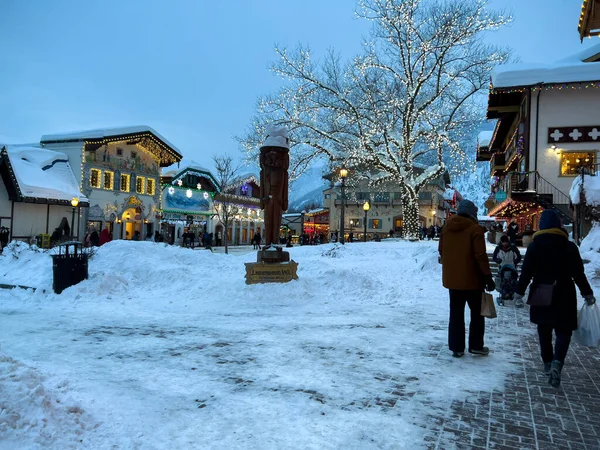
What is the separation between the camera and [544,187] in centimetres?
2262

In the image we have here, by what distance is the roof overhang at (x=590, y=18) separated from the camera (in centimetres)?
1958

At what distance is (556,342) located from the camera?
4.43 m

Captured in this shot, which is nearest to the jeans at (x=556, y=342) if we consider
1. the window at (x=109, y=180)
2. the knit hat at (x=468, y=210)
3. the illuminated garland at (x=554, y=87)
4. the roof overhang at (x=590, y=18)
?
the knit hat at (x=468, y=210)

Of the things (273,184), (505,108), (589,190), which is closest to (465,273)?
(273,184)

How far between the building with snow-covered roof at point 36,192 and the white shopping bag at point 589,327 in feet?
87.3

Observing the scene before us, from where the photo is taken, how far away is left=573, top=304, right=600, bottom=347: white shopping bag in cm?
436

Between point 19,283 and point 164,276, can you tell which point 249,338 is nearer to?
point 164,276

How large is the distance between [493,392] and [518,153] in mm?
24251

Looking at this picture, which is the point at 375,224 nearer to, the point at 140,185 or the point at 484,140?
the point at 484,140

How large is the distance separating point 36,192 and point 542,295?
29.7m

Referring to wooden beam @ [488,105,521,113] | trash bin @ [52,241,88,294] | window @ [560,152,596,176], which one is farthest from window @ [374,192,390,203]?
trash bin @ [52,241,88,294]

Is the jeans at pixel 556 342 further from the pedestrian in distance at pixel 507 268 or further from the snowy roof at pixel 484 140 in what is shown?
the snowy roof at pixel 484 140

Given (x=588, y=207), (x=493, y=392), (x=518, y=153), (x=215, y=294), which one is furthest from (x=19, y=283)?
(x=518, y=153)

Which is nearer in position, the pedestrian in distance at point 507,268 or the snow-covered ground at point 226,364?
the snow-covered ground at point 226,364
